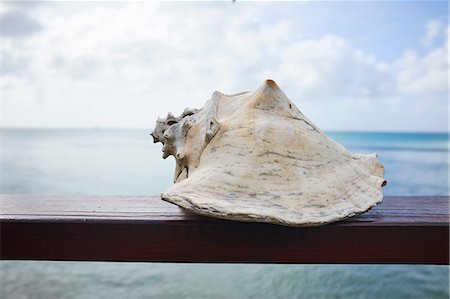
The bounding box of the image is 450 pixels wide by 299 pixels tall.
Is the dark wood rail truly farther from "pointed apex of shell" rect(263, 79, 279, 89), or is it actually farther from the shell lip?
"pointed apex of shell" rect(263, 79, 279, 89)

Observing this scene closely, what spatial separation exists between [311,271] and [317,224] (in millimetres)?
1672

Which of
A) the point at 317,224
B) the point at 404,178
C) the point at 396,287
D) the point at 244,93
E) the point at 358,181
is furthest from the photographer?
the point at 404,178

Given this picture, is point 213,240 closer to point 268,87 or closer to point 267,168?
point 267,168

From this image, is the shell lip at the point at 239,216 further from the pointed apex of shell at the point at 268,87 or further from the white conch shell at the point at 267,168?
the pointed apex of shell at the point at 268,87

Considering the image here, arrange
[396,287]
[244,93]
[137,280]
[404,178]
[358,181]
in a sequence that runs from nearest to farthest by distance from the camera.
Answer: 1. [358,181]
2. [244,93]
3. [137,280]
4. [396,287]
5. [404,178]

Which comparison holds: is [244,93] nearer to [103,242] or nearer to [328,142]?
[328,142]

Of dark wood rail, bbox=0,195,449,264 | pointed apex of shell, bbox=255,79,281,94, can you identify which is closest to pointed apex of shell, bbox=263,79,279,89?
pointed apex of shell, bbox=255,79,281,94

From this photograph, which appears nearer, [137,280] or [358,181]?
[358,181]

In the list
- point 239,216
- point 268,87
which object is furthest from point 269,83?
point 239,216

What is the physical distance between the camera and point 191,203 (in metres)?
0.66

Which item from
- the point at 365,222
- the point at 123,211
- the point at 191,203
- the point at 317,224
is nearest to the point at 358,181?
the point at 365,222

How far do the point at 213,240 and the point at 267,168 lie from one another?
0.18 m

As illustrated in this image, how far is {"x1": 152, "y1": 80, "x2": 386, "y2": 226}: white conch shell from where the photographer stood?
0.66 metres

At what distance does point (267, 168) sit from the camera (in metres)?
0.72
